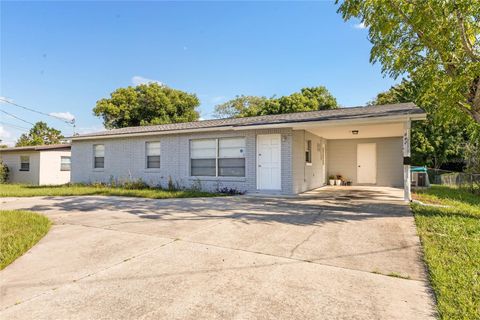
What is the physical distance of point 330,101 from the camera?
3069 centimetres

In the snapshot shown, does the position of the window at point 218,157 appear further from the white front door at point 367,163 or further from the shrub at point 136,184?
the white front door at point 367,163

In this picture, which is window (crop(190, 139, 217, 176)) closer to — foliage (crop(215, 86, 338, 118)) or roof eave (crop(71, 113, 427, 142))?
roof eave (crop(71, 113, 427, 142))

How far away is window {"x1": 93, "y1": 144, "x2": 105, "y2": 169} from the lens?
15.5 metres

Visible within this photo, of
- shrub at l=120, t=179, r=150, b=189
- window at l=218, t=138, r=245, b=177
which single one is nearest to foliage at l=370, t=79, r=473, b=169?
window at l=218, t=138, r=245, b=177

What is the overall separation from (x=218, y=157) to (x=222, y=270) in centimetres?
862

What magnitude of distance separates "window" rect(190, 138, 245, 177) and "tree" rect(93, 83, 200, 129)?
1982cm

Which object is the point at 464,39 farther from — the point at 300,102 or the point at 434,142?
the point at 300,102

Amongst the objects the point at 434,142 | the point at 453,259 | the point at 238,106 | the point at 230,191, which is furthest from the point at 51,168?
the point at 434,142

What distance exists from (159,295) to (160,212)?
468 cm

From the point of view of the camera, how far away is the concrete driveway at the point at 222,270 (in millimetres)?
2541

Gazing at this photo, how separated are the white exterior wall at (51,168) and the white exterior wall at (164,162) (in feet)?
14.8

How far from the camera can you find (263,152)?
10992 millimetres

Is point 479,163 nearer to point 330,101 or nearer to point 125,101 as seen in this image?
point 330,101

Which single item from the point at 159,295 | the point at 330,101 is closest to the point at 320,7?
the point at 159,295
